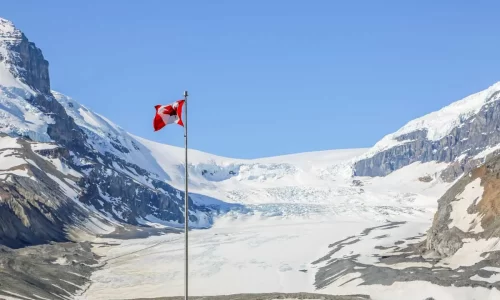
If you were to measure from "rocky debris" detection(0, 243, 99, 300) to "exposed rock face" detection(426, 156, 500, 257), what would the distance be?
4984 cm

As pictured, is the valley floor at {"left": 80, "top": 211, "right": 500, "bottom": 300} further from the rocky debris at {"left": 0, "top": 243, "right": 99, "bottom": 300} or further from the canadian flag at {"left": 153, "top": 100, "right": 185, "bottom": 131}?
the canadian flag at {"left": 153, "top": 100, "right": 185, "bottom": 131}

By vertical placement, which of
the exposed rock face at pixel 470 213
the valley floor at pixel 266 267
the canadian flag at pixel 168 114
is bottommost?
the valley floor at pixel 266 267

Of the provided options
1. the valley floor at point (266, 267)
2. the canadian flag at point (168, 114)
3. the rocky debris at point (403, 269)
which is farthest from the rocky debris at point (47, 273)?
the canadian flag at point (168, 114)

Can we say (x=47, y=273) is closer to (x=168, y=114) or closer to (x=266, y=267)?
(x=266, y=267)

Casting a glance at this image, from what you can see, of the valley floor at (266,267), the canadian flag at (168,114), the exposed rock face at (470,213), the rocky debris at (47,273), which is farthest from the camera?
the exposed rock face at (470,213)

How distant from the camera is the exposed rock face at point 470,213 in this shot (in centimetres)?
10731

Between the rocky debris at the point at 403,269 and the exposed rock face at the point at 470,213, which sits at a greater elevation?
the exposed rock face at the point at 470,213

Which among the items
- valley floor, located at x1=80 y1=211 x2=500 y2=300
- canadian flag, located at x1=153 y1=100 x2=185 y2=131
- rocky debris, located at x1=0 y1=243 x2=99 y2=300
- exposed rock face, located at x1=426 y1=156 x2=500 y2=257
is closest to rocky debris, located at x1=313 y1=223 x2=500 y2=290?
valley floor, located at x1=80 y1=211 x2=500 y2=300

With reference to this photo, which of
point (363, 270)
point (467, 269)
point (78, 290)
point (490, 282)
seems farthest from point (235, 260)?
point (490, 282)

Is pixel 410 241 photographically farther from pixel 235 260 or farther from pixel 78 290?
pixel 78 290

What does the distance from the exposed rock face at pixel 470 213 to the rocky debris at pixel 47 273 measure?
49.8 metres

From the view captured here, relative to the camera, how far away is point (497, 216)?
4158 inches

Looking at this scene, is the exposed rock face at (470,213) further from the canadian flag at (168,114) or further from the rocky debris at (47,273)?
the canadian flag at (168,114)

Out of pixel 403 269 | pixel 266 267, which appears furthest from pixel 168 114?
pixel 266 267
